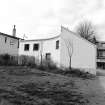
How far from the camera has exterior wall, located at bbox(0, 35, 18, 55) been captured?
978 inches

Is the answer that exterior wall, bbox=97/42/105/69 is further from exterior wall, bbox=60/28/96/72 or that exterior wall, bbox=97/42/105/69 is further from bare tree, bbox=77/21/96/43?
exterior wall, bbox=60/28/96/72

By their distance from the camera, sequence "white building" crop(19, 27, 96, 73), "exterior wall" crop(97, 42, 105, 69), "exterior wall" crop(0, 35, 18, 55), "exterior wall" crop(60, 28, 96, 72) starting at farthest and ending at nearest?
"exterior wall" crop(97, 42, 105, 69), "exterior wall" crop(0, 35, 18, 55), "exterior wall" crop(60, 28, 96, 72), "white building" crop(19, 27, 96, 73)

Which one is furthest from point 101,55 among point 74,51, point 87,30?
point 74,51

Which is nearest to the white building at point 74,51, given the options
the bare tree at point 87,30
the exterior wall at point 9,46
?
the exterior wall at point 9,46

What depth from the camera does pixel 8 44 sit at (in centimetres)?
2631

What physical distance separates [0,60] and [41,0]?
10715 millimetres

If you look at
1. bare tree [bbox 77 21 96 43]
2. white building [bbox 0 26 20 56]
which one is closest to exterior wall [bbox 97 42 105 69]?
bare tree [bbox 77 21 96 43]

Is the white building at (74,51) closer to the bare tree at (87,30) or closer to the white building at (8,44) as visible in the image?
the white building at (8,44)

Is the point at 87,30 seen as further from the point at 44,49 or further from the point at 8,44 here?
the point at 8,44

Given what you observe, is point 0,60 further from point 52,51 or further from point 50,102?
point 50,102

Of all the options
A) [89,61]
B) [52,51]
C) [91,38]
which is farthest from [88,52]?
[91,38]

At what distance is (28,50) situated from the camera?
26359mm

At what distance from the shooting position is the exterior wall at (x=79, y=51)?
845 inches

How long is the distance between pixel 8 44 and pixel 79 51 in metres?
12.9
